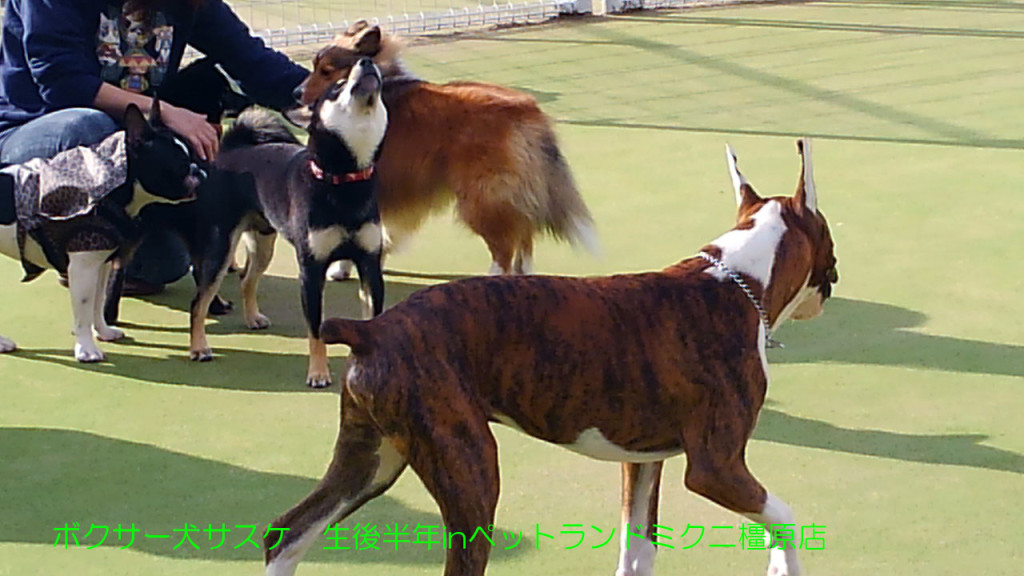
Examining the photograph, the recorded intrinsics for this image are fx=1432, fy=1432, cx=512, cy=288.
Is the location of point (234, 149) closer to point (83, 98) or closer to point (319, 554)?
point (83, 98)

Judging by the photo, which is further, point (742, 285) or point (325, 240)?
point (325, 240)

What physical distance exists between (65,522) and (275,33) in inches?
231

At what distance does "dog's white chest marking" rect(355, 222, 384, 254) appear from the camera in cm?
399

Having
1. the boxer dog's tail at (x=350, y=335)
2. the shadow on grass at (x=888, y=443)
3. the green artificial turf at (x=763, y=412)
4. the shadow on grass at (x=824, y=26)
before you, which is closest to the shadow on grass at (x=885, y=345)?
the green artificial turf at (x=763, y=412)

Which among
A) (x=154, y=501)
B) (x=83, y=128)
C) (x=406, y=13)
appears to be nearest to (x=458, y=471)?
(x=154, y=501)

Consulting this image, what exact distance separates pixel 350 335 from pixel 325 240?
164 cm

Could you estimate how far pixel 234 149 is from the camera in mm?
4477

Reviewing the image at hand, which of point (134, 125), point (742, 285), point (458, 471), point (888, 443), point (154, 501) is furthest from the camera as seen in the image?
point (134, 125)

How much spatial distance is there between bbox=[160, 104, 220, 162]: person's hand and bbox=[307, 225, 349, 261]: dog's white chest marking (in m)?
0.58

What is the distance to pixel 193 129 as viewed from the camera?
4.36 metres

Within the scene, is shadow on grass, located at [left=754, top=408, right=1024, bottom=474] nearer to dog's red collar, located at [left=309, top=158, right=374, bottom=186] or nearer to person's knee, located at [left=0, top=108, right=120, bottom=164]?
dog's red collar, located at [left=309, top=158, right=374, bottom=186]

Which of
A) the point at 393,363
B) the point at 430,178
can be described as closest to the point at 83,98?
the point at 430,178

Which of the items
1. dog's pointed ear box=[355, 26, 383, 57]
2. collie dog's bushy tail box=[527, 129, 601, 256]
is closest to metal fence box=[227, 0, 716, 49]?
dog's pointed ear box=[355, 26, 383, 57]

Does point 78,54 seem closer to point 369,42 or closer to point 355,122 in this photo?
point 369,42
